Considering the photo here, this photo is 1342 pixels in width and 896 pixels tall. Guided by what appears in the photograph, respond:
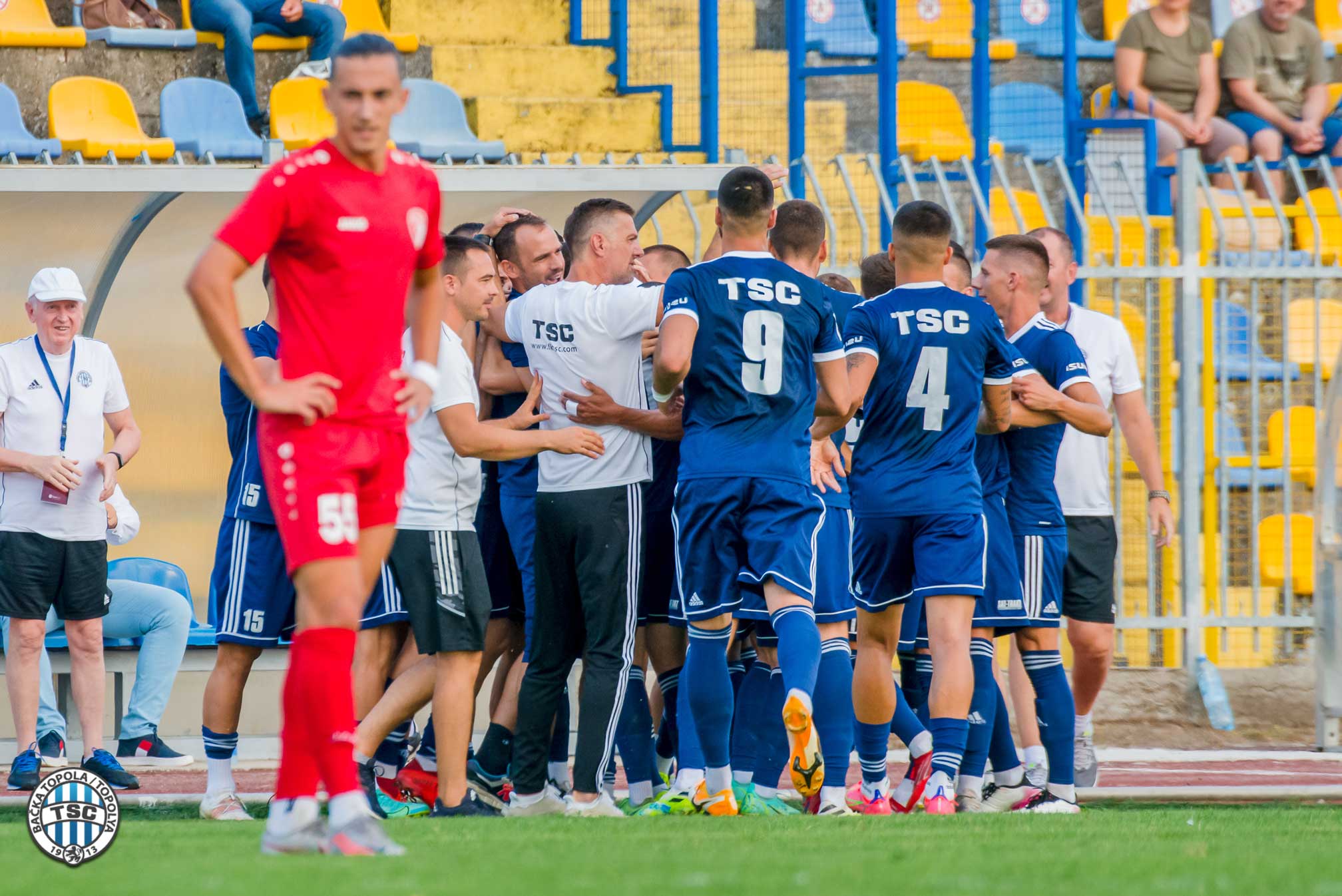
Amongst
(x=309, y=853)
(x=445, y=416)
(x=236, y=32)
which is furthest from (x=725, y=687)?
(x=236, y=32)

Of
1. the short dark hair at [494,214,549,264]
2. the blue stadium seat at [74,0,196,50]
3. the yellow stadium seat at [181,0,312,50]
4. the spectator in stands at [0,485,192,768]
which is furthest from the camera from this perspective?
the yellow stadium seat at [181,0,312,50]

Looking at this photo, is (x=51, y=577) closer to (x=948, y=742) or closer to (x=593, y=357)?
(x=593, y=357)

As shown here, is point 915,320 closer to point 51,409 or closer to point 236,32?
point 51,409

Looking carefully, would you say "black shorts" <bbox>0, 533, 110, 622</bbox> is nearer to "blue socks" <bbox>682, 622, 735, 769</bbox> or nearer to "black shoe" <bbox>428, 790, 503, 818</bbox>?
"black shoe" <bbox>428, 790, 503, 818</bbox>

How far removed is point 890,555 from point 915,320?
0.85m

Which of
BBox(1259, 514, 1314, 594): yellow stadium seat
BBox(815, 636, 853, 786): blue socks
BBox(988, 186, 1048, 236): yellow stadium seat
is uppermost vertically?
BBox(988, 186, 1048, 236): yellow stadium seat

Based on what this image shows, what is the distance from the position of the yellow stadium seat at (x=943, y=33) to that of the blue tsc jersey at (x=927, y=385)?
8523 millimetres

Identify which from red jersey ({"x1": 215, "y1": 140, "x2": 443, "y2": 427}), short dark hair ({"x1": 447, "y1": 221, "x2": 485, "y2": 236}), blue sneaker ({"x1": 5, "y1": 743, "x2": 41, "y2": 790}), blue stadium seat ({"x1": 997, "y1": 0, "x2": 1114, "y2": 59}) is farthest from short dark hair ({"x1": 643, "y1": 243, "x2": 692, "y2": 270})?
blue stadium seat ({"x1": 997, "y1": 0, "x2": 1114, "y2": 59})

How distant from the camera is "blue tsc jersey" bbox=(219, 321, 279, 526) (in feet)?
22.5

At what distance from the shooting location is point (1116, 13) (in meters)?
15.8

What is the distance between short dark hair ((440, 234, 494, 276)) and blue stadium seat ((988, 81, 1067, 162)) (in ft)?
25.4

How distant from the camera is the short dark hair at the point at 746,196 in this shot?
20.9 ft

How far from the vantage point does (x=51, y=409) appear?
8297mm

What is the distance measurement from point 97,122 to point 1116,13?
848 centimetres
